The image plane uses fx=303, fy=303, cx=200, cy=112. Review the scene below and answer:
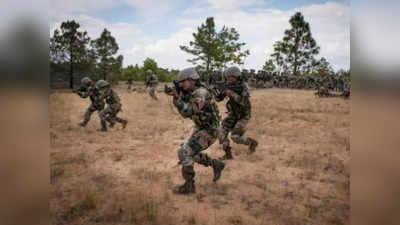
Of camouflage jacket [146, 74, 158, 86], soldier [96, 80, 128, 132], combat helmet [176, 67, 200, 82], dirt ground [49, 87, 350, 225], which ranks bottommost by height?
dirt ground [49, 87, 350, 225]

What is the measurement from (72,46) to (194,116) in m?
16.1

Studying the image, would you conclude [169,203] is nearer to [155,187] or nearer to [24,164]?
[155,187]

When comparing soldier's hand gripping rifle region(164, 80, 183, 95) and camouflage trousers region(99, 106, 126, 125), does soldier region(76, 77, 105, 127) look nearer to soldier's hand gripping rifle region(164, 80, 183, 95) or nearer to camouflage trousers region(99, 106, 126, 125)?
camouflage trousers region(99, 106, 126, 125)

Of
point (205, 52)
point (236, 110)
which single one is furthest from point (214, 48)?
point (236, 110)

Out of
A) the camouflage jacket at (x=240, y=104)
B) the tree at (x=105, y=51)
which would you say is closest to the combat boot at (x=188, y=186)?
the camouflage jacket at (x=240, y=104)

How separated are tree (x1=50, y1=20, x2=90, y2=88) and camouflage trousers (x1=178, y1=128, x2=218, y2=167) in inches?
540

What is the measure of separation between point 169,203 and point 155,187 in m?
0.73

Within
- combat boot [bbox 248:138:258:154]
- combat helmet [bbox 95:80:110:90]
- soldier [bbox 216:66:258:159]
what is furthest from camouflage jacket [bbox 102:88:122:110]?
combat boot [bbox 248:138:258:154]

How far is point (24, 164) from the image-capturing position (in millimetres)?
1933

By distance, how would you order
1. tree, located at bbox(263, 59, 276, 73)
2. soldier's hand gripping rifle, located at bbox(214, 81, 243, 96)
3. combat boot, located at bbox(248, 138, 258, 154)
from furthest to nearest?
1. tree, located at bbox(263, 59, 276, 73)
2. combat boot, located at bbox(248, 138, 258, 154)
3. soldier's hand gripping rifle, located at bbox(214, 81, 243, 96)

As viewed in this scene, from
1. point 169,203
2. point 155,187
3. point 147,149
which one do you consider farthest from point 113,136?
point 169,203

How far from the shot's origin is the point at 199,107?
4.65 m

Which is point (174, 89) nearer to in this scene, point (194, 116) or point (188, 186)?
point (194, 116)

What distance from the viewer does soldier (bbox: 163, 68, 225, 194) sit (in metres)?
4.67
